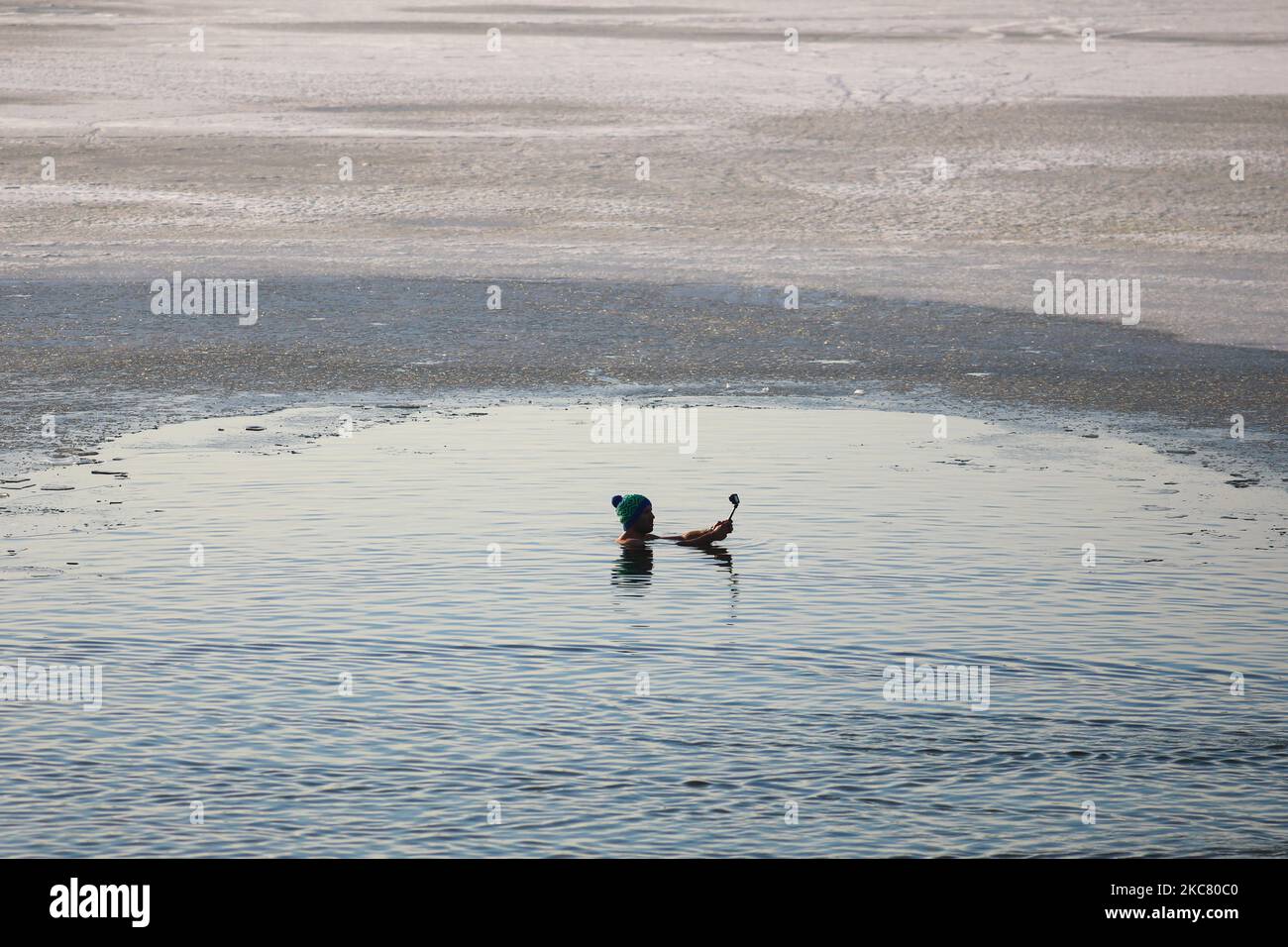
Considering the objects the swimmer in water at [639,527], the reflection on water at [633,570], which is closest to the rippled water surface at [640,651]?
the reflection on water at [633,570]

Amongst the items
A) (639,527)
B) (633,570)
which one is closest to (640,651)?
(633,570)

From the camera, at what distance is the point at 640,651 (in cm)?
1052

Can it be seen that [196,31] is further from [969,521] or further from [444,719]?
[444,719]

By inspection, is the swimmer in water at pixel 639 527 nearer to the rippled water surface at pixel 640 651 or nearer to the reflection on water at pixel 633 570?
the reflection on water at pixel 633 570

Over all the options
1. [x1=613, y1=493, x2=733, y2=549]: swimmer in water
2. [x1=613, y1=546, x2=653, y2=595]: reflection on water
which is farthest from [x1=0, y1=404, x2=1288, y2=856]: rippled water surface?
[x1=613, y1=493, x2=733, y2=549]: swimmer in water

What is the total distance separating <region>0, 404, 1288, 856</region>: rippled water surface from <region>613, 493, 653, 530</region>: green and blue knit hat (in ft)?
0.78

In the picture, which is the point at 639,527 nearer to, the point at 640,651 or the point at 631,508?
the point at 631,508

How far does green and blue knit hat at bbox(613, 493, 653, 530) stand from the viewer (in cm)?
1265

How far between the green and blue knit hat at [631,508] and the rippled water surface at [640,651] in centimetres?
24

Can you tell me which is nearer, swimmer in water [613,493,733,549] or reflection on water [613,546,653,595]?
reflection on water [613,546,653,595]

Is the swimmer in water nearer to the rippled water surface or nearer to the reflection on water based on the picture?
the reflection on water

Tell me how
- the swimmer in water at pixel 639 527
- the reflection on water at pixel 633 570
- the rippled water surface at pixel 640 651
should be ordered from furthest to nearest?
the swimmer in water at pixel 639 527
the reflection on water at pixel 633 570
the rippled water surface at pixel 640 651

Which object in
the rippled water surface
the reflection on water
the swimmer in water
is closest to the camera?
the rippled water surface

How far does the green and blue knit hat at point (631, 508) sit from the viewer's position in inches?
498
